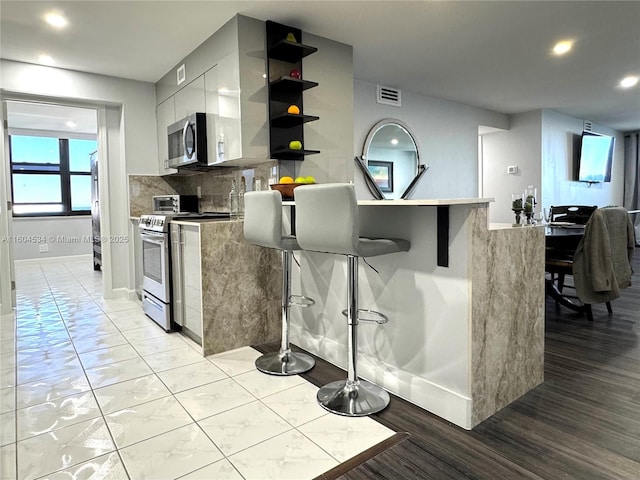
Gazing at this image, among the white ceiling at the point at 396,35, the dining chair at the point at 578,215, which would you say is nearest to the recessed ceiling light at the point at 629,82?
the white ceiling at the point at 396,35

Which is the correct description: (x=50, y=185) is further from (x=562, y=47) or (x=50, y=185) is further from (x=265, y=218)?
(x=562, y=47)

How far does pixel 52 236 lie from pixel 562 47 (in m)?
7.95

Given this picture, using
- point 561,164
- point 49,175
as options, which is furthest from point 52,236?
point 561,164

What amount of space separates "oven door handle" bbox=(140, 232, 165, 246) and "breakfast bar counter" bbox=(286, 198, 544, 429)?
1761mm

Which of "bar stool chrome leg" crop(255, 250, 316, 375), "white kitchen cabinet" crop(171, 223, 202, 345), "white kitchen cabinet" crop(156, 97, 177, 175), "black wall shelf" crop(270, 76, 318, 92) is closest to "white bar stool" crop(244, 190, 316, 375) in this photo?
"bar stool chrome leg" crop(255, 250, 316, 375)

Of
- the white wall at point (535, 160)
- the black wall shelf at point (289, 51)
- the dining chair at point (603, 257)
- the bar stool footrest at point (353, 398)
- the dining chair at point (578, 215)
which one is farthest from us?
the white wall at point (535, 160)

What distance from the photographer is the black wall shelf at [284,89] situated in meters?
3.03

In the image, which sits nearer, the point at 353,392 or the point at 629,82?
the point at 353,392

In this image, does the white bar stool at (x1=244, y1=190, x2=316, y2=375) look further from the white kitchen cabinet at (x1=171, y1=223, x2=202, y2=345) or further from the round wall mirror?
the round wall mirror

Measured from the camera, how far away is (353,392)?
6.92 ft

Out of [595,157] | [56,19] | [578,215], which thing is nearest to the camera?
[56,19]

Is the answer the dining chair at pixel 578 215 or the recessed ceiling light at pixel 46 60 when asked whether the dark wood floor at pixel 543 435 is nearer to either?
the dining chair at pixel 578 215

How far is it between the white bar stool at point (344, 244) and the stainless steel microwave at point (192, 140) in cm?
183

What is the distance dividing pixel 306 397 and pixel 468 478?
0.89m
